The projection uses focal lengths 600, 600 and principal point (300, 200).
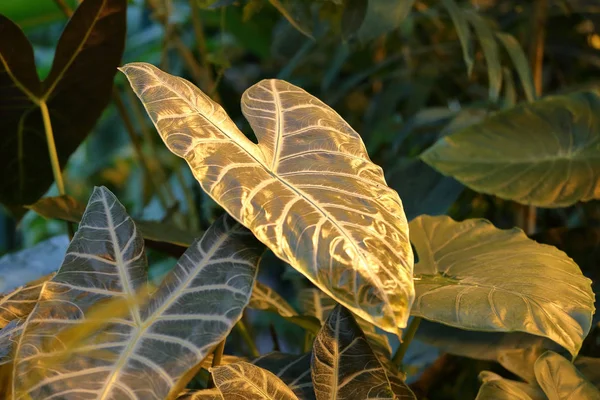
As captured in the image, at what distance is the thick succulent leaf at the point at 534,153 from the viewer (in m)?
0.76

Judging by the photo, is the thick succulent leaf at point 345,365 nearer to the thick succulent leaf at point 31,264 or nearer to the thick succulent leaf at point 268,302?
the thick succulent leaf at point 268,302

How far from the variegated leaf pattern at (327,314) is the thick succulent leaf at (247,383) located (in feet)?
0.52

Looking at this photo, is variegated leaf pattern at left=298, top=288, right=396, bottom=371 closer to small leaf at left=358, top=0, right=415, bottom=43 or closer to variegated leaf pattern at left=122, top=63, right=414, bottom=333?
variegated leaf pattern at left=122, top=63, right=414, bottom=333

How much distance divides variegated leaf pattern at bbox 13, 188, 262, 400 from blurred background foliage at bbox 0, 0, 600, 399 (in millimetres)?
284

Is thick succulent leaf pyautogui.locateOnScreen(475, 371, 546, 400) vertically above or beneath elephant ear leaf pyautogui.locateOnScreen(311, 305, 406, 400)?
beneath

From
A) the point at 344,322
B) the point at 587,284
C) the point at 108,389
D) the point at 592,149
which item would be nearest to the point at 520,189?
the point at 592,149

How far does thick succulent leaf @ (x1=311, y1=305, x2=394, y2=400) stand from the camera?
50 cm

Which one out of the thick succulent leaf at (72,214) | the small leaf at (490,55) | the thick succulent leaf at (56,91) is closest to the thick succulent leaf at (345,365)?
the thick succulent leaf at (72,214)

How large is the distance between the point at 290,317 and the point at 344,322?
100 mm

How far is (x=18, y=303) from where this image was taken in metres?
0.55

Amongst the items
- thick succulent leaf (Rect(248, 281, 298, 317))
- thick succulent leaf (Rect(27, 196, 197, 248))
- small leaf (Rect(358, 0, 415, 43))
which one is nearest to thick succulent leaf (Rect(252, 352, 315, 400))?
thick succulent leaf (Rect(248, 281, 298, 317))

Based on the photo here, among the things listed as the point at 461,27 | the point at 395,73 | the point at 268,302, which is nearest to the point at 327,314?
the point at 268,302

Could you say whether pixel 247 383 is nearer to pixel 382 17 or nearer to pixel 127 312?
pixel 127 312

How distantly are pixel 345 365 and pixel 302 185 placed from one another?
0.52 feet
